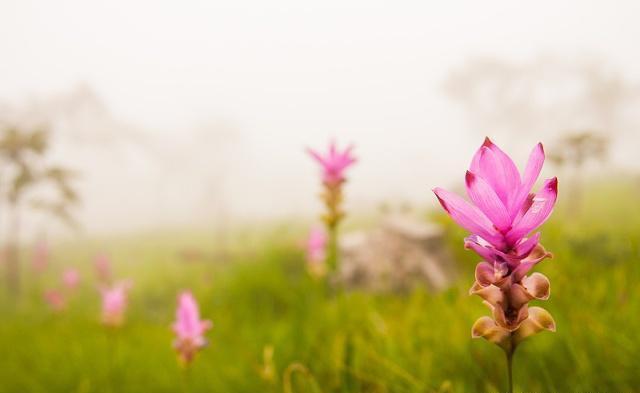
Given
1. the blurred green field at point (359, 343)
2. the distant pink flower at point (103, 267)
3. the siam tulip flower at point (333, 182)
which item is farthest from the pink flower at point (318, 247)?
the distant pink flower at point (103, 267)

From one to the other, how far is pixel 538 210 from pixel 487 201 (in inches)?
3.5

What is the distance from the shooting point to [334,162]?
1873mm

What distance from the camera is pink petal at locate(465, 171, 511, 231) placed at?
73cm

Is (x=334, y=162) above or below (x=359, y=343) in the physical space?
above

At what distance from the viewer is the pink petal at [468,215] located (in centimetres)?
74

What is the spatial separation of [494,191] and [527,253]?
125 millimetres

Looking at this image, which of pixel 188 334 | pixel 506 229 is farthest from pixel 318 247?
pixel 506 229

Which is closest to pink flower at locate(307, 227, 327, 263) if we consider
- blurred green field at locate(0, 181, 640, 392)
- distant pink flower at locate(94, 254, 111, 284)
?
blurred green field at locate(0, 181, 640, 392)

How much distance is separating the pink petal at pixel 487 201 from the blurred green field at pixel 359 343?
2.60 ft

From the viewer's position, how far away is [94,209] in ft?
247

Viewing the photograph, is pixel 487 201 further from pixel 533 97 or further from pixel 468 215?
pixel 533 97

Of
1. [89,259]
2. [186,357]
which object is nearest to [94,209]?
[89,259]

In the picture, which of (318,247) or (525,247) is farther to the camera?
(318,247)

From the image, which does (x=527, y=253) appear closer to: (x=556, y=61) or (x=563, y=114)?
(x=556, y=61)
